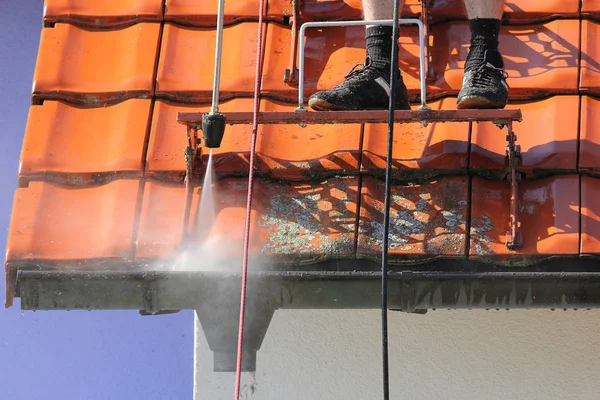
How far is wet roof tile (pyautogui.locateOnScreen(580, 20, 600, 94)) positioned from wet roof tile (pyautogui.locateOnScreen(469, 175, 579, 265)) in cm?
41

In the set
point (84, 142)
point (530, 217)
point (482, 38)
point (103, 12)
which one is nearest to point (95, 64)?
point (103, 12)

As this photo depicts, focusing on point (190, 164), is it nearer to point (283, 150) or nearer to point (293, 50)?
point (283, 150)

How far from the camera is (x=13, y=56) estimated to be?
593 cm

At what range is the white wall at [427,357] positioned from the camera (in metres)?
4.27

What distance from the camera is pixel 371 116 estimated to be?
389 cm

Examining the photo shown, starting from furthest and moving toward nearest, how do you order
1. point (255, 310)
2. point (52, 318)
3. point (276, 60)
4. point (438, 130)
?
point (52, 318)
point (276, 60)
point (438, 130)
point (255, 310)

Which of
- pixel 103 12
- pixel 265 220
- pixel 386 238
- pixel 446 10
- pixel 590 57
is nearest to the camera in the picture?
pixel 386 238

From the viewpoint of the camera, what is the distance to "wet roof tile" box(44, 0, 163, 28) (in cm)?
464

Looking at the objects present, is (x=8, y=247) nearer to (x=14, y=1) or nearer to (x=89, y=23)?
(x=89, y=23)

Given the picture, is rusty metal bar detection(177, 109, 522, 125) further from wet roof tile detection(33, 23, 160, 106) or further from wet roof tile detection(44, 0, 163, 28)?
wet roof tile detection(44, 0, 163, 28)

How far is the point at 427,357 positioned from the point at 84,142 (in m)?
1.43

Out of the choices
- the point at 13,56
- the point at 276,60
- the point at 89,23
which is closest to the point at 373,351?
the point at 276,60

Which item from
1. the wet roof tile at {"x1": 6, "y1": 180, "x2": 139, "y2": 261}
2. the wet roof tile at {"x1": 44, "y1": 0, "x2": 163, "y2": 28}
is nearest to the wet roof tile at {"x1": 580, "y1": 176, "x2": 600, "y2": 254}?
the wet roof tile at {"x1": 6, "y1": 180, "x2": 139, "y2": 261}

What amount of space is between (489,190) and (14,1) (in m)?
2.95
